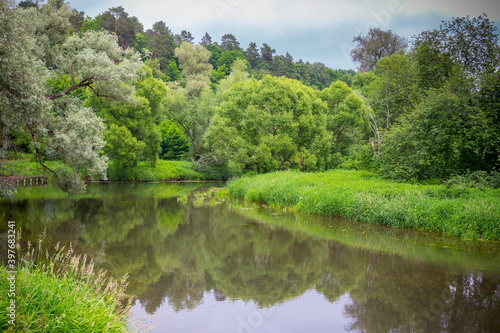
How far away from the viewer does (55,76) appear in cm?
1841

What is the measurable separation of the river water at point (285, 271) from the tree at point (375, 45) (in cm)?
4649

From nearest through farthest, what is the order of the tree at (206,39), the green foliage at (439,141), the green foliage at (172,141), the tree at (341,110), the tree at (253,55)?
the green foliage at (439,141) < the tree at (341,110) < the green foliage at (172,141) < the tree at (253,55) < the tree at (206,39)

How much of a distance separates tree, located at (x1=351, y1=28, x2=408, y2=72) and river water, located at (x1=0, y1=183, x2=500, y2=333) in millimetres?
46494

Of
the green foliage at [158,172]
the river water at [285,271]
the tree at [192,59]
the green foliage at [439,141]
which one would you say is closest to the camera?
the river water at [285,271]

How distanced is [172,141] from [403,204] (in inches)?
1648

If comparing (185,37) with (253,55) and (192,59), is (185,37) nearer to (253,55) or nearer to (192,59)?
(253,55)

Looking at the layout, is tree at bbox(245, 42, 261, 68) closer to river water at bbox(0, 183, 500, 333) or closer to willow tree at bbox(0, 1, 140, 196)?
willow tree at bbox(0, 1, 140, 196)

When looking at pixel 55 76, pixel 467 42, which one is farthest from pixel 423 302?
pixel 467 42

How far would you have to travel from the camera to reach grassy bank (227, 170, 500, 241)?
525 inches

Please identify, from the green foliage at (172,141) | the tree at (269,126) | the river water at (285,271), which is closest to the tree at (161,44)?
the green foliage at (172,141)

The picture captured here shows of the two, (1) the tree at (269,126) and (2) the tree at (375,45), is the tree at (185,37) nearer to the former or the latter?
(2) the tree at (375,45)

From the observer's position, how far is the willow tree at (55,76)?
11578mm

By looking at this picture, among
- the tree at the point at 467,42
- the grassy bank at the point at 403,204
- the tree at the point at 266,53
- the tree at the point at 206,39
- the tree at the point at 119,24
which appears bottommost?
the grassy bank at the point at 403,204

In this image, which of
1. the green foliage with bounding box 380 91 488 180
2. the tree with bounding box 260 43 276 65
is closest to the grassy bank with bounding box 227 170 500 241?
the green foliage with bounding box 380 91 488 180
